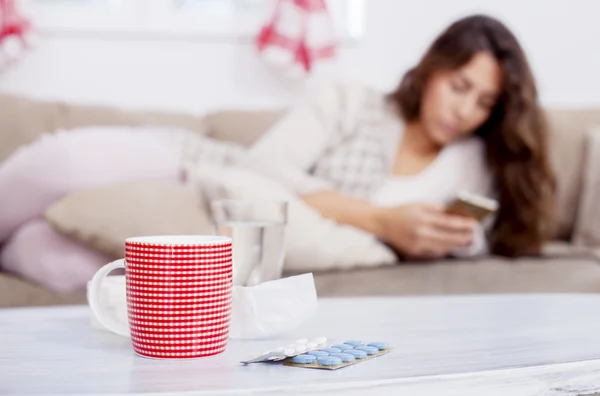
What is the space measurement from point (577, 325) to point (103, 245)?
913 mm

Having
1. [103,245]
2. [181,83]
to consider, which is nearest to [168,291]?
[103,245]

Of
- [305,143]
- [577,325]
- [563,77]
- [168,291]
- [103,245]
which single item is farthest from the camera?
[563,77]

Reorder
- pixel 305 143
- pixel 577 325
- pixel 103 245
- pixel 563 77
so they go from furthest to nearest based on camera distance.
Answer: pixel 563 77
pixel 305 143
pixel 103 245
pixel 577 325

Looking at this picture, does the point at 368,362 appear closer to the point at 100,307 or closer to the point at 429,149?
the point at 100,307

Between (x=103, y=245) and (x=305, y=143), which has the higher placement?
(x=305, y=143)

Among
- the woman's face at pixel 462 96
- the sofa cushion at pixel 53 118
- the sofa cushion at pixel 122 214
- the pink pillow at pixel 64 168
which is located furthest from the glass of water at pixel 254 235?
the sofa cushion at pixel 53 118

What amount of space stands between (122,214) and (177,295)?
35.9 inches

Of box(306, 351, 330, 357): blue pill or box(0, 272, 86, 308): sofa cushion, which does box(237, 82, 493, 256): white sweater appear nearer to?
box(0, 272, 86, 308): sofa cushion

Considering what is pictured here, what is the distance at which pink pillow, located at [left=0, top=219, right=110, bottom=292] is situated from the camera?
58.0 inches

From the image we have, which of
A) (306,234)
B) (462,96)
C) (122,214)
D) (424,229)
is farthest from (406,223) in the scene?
(122,214)

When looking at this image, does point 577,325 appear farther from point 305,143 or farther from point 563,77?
point 563,77

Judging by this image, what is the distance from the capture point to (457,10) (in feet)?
8.91

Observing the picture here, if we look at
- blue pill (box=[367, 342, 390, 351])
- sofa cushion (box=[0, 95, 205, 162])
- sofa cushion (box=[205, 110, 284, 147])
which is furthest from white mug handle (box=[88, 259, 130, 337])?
sofa cushion (box=[205, 110, 284, 147])

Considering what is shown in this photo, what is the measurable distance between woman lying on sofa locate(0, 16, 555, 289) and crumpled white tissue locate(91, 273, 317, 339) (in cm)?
103
